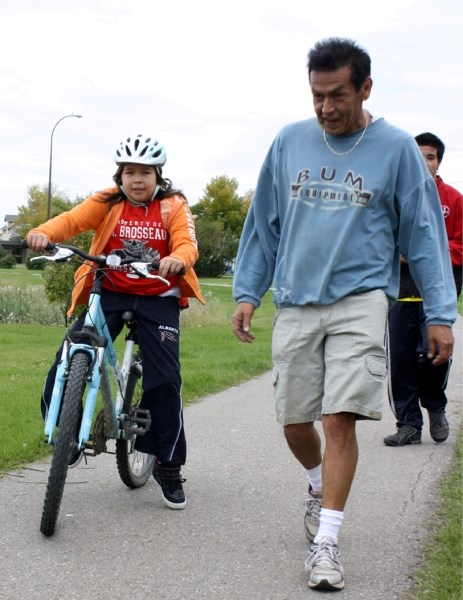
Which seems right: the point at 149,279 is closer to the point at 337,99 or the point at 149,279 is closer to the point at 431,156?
the point at 337,99

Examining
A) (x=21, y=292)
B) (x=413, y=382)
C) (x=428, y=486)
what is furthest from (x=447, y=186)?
(x=21, y=292)

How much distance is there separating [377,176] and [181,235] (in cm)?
135

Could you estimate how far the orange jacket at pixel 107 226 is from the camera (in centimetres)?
524

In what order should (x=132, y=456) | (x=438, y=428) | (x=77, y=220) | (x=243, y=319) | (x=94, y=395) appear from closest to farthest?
(x=243, y=319) < (x=94, y=395) < (x=77, y=220) < (x=132, y=456) < (x=438, y=428)

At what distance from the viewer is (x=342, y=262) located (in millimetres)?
4352

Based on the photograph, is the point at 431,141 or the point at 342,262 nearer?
the point at 342,262

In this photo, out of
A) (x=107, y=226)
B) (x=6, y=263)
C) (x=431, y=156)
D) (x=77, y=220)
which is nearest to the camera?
(x=77, y=220)

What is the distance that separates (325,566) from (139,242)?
81.6 inches

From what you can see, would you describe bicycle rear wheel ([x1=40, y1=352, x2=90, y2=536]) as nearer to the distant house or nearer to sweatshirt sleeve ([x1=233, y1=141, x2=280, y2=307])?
sweatshirt sleeve ([x1=233, y1=141, x2=280, y2=307])

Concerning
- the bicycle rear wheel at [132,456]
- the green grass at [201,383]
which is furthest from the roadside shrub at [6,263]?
the bicycle rear wheel at [132,456]

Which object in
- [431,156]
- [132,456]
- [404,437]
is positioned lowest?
[404,437]

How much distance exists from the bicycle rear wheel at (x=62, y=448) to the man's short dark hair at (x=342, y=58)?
1813 millimetres

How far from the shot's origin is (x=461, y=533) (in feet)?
15.8

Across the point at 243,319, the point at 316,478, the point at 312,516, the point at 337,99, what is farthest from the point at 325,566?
the point at 337,99
